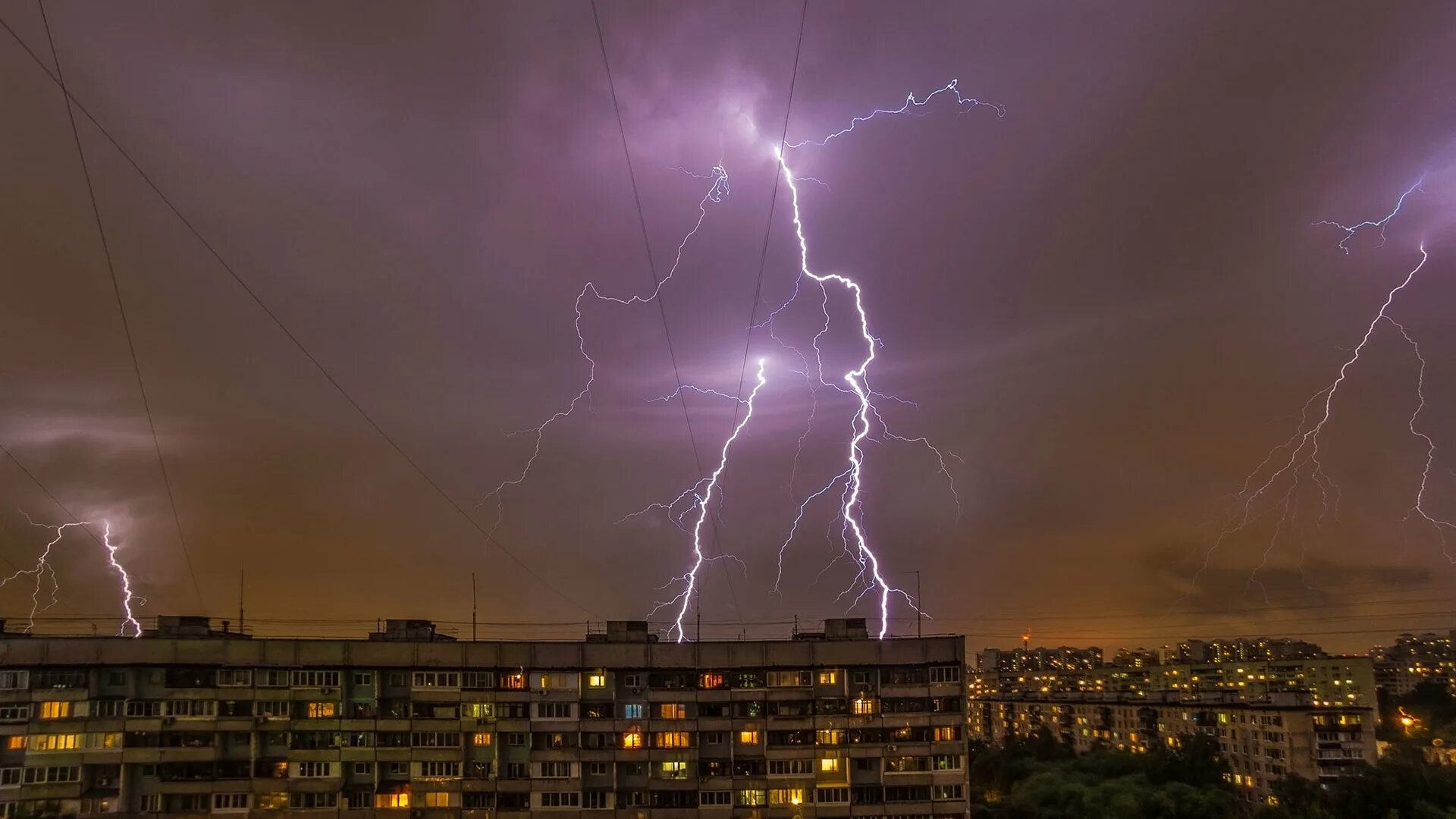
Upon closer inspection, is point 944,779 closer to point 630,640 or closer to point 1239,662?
point 630,640

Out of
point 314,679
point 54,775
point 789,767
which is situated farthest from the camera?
point 789,767

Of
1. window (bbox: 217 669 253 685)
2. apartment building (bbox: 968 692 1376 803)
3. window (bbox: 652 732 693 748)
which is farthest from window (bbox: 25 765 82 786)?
apartment building (bbox: 968 692 1376 803)

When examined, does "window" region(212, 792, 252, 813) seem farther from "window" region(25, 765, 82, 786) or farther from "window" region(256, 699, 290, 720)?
"window" region(25, 765, 82, 786)

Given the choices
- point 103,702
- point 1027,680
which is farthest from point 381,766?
point 1027,680

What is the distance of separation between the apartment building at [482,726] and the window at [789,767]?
54mm

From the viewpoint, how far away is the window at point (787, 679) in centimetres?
3059

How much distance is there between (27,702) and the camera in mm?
28359

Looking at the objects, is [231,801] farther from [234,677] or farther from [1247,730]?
[1247,730]

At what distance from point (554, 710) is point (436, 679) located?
13.0 ft

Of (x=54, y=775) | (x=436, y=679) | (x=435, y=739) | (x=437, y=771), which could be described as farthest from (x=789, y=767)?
(x=54, y=775)

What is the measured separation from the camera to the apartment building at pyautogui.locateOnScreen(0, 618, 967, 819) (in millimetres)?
28609

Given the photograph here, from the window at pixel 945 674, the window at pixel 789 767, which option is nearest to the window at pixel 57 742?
the window at pixel 789 767

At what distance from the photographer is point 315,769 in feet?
95.7

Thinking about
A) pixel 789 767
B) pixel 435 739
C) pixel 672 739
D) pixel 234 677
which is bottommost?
pixel 789 767
